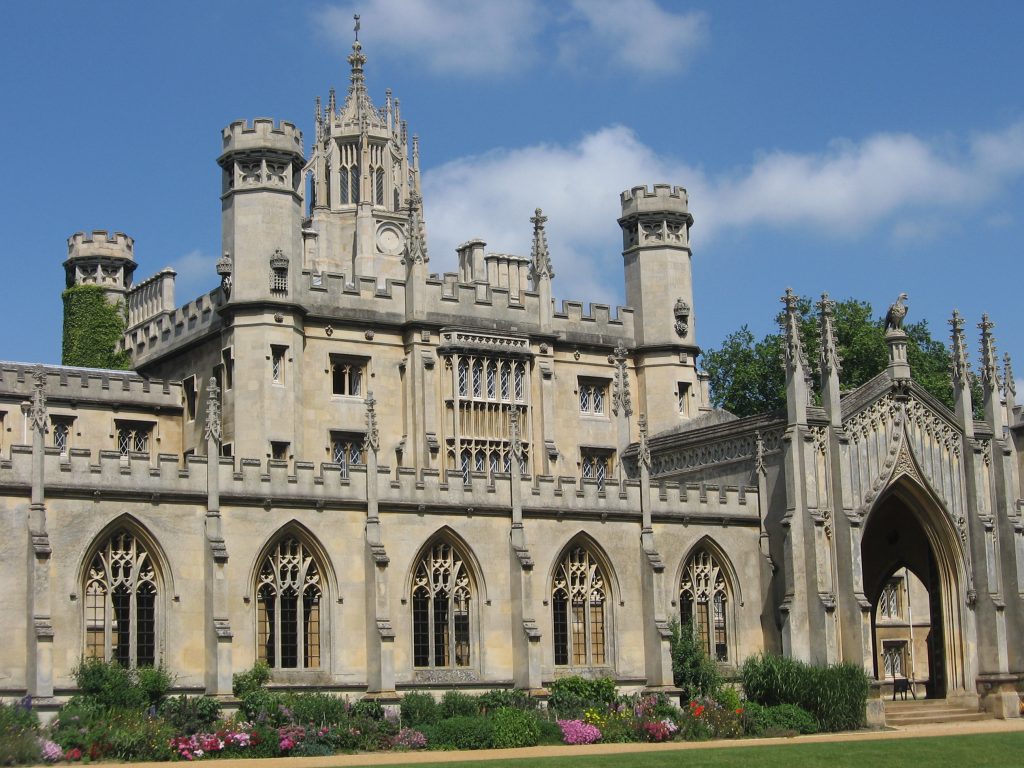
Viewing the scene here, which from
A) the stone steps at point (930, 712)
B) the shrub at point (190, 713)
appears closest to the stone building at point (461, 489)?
the stone steps at point (930, 712)

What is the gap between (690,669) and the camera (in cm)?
4103

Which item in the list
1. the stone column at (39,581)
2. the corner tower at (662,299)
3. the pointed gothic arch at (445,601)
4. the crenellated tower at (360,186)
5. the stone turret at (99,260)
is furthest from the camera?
the crenellated tower at (360,186)

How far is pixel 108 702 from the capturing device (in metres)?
32.5

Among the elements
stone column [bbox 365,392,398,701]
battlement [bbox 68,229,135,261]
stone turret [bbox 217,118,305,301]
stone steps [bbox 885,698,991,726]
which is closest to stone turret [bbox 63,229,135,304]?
battlement [bbox 68,229,135,261]

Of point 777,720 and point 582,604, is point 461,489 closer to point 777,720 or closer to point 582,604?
point 582,604

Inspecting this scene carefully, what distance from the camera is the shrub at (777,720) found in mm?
37531

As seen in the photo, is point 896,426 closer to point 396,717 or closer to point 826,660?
point 826,660

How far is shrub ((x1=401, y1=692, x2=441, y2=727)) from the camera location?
35.7 m

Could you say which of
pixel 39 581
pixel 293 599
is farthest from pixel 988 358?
pixel 39 581

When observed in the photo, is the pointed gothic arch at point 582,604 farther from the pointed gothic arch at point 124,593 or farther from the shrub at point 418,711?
the pointed gothic arch at point 124,593

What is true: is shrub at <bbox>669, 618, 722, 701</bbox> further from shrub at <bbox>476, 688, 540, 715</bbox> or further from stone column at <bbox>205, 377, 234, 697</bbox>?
stone column at <bbox>205, 377, 234, 697</bbox>

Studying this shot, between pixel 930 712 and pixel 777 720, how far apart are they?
657 cm

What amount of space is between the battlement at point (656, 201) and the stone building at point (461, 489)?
0.41ft

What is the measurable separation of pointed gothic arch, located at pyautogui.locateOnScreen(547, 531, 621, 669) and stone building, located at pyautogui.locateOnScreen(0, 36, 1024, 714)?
64 mm
